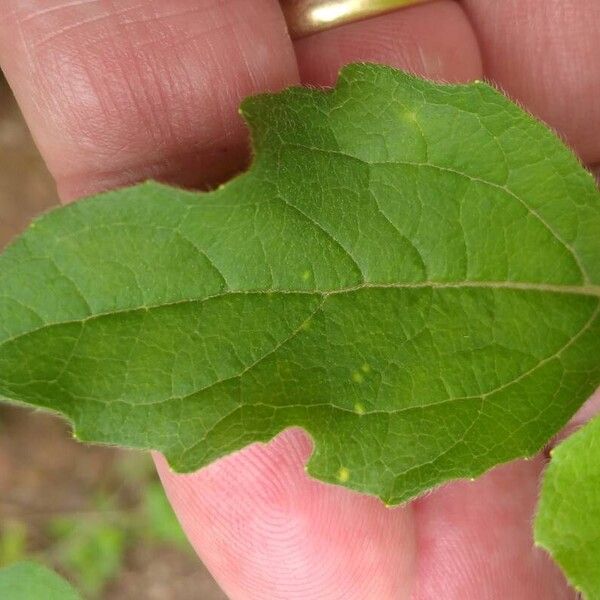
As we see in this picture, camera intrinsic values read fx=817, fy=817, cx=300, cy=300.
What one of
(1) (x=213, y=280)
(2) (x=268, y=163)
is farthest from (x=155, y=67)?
(1) (x=213, y=280)

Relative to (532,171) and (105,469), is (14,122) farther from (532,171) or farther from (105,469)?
(532,171)

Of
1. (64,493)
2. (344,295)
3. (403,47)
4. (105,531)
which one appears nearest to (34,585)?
(344,295)

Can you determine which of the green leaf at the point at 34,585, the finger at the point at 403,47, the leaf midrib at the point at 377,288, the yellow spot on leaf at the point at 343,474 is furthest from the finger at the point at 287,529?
the finger at the point at 403,47

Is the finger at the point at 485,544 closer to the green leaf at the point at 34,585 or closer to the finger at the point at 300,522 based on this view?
the finger at the point at 300,522

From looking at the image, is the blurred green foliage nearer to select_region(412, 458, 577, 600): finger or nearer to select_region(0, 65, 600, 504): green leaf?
select_region(412, 458, 577, 600): finger

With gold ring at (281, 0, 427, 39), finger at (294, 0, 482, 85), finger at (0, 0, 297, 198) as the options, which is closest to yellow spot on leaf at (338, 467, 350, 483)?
finger at (0, 0, 297, 198)

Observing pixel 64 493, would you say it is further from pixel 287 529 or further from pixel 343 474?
pixel 343 474
